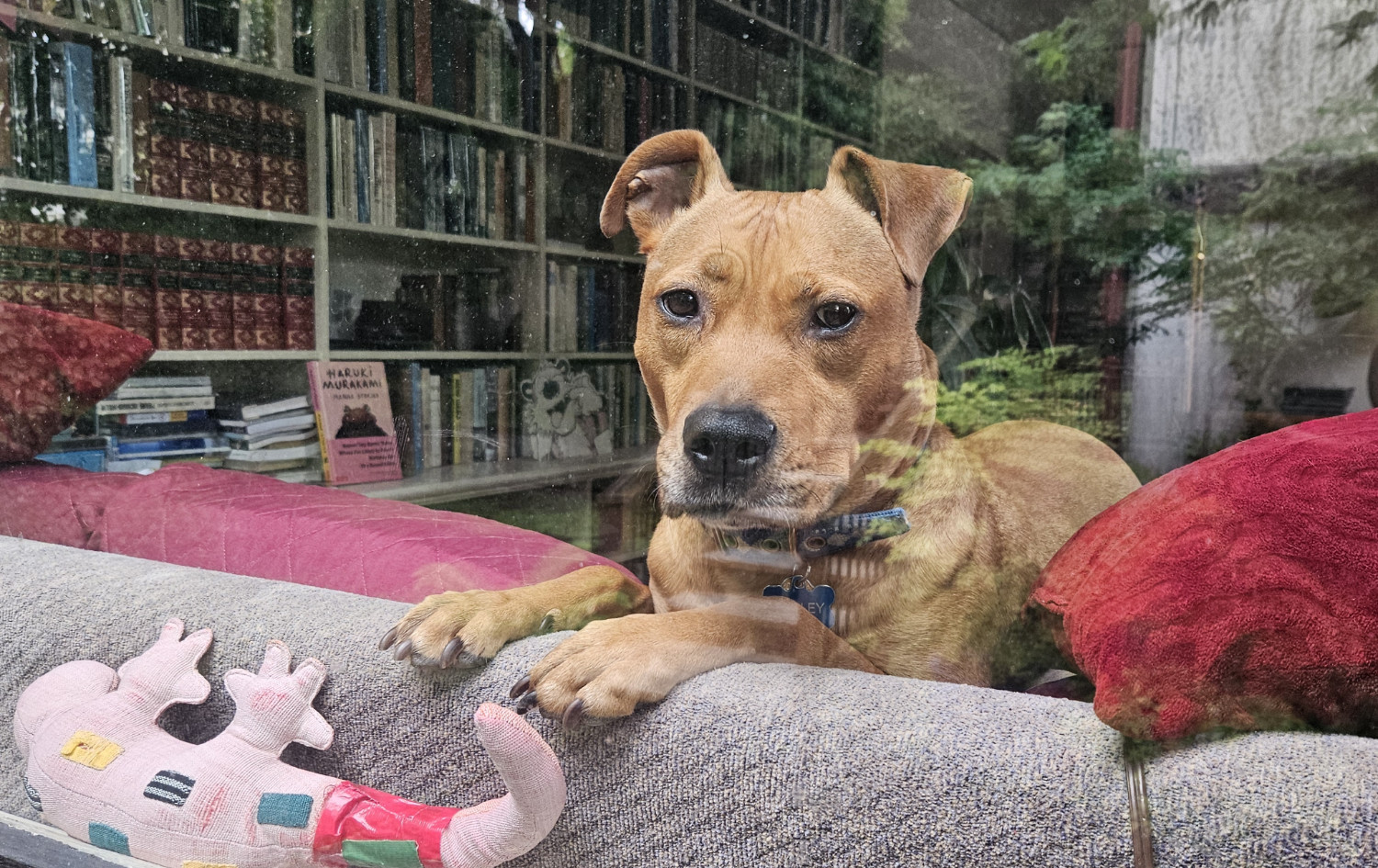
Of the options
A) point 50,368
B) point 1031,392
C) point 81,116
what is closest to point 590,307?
point 1031,392

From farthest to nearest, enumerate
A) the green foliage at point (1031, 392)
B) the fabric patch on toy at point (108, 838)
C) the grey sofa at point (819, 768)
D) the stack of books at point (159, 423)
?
1. the stack of books at point (159, 423)
2. the fabric patch on toy at point (108, 838)
3. the green foliage at point (1031, 392)
4. the grey sofa at point (819, 768)

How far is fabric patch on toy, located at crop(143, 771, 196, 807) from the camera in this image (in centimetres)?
91

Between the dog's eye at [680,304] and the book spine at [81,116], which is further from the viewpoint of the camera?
the book spine at [81,116]

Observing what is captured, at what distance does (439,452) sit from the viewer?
1180mm

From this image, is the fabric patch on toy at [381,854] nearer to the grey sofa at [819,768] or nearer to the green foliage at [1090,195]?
the grey sofa at [819,768]

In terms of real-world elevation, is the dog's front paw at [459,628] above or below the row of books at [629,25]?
below

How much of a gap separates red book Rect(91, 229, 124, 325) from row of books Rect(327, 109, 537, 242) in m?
0.36

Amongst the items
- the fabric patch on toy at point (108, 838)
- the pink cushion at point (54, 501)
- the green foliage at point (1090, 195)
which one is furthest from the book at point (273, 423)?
the green foliage at point (1090, 195)

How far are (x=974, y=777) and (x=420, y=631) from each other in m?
0.52

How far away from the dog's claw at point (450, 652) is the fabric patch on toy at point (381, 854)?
0.18 m

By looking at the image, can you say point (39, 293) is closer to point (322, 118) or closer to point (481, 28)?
point (322, 118)

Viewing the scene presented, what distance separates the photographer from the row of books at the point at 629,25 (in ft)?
3.18

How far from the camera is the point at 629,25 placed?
100 centimetres

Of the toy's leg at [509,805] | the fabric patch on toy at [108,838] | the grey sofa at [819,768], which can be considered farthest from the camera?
the fabric patch on toy at [108,838]
